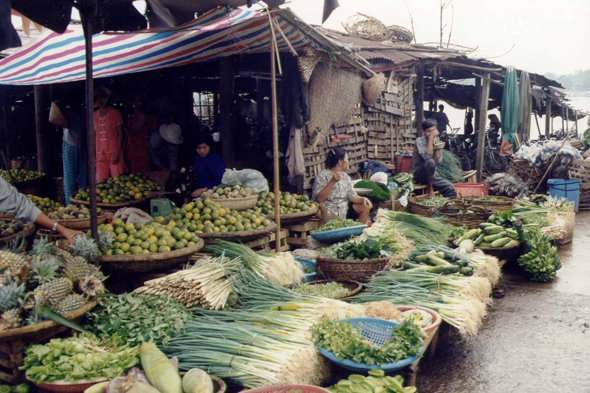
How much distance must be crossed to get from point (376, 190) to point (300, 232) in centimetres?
218

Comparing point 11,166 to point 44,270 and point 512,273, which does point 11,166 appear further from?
point 512,273

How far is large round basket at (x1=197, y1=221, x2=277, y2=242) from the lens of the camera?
195 inches

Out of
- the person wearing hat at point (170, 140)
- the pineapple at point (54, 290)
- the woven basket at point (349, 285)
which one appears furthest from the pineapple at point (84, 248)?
the person wearing hat at point (170, 140)

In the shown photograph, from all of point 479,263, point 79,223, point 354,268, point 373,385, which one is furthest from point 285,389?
point 79,223

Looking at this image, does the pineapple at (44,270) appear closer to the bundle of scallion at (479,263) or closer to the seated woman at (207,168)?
the bundle of scallion at (479,263)

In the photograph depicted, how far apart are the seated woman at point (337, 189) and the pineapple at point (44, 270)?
4.16 metres

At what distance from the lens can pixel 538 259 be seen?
621 centimetres

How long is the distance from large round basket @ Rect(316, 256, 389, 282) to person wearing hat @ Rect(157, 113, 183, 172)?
4.85m

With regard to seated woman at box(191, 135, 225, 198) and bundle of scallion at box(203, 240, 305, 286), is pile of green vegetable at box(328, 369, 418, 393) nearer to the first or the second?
bundle of scallion at box(203, 240, 305, 286)

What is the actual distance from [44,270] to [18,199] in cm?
92

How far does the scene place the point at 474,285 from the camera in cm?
454

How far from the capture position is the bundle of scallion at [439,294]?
405 centimetres

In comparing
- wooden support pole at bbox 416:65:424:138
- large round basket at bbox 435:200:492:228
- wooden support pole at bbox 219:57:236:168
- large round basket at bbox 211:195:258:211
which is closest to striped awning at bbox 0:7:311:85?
wooden support pole at bbox 219:57:236:168

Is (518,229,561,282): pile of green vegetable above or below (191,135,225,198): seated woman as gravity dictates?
below
